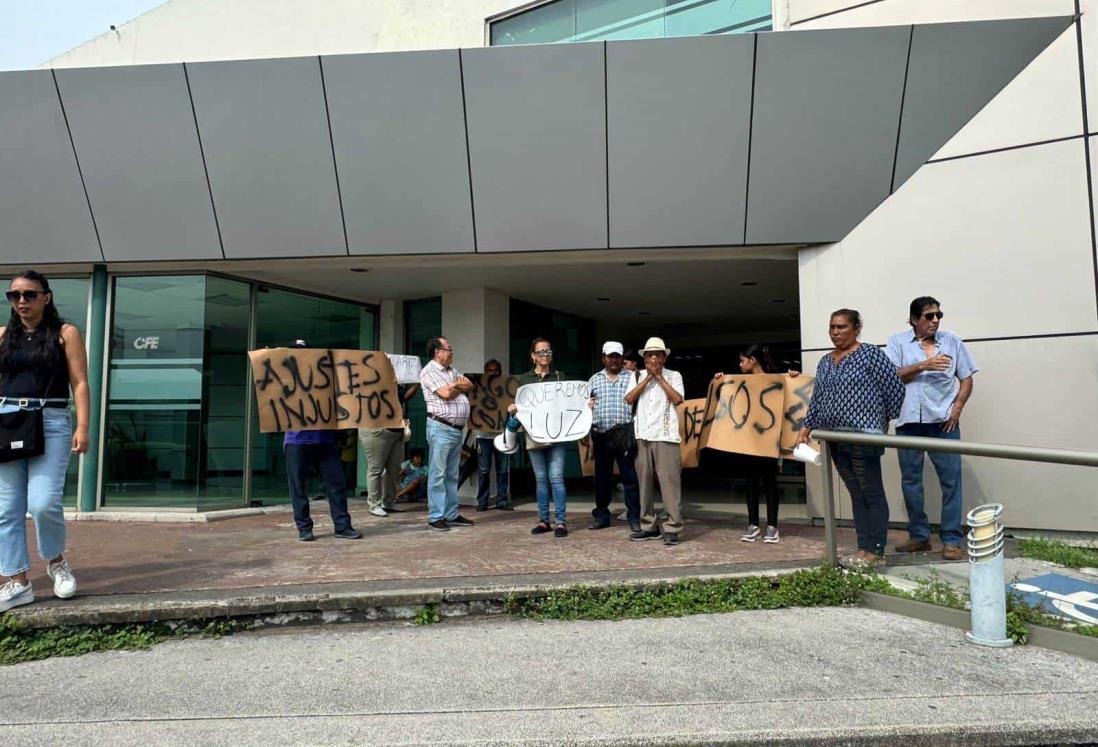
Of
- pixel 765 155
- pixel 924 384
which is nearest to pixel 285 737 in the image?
pixel 924 384

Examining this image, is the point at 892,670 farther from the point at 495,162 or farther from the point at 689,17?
the point at 689,17

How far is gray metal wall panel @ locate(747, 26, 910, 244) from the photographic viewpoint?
672cm

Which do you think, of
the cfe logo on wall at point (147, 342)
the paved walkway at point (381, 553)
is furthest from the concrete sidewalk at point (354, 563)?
the cfe logo on wall at point (147, 342)

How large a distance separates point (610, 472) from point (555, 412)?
815 mm

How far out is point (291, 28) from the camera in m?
9.74

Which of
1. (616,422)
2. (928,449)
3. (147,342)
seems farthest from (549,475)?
(147,342)

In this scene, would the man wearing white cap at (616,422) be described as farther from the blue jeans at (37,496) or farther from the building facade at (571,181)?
the blue jeans at (37,496)

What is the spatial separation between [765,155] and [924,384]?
2.99 m

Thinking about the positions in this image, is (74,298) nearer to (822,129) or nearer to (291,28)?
(291,28)

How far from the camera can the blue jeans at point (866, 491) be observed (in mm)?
4520

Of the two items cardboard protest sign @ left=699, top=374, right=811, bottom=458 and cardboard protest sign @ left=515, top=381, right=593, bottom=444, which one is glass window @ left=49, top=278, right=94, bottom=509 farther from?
cardboard protest sign @ left=699, top=374, right=811, bottom=458

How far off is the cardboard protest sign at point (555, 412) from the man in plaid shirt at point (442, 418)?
0.61 metres

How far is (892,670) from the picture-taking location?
3297 millimetres

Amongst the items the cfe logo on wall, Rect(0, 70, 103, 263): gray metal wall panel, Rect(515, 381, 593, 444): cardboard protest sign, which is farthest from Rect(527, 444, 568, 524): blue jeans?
Rect(0, 70, 103, 263): gray metal wall panel
